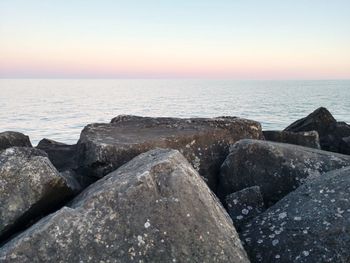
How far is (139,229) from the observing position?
4.83 m

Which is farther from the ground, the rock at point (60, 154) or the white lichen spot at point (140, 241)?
the white lichen spot at point (140, 241)

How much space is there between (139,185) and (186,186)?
1.92 feet

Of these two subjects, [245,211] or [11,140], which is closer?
[245,211]

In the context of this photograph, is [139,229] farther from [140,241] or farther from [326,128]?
[326,128]

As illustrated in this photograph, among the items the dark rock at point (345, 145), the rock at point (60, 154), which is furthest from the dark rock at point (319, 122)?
the rock at point (60, 154)

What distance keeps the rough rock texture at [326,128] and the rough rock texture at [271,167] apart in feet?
12.3

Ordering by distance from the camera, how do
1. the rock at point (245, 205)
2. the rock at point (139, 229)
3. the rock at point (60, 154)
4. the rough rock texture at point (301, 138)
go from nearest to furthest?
the rock at point (139, 229), the rock at point (245, 205), the rock at point (60, 154), the rough rock texture at point (301, 138)

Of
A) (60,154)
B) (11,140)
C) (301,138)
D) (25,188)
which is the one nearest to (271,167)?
(301,138)

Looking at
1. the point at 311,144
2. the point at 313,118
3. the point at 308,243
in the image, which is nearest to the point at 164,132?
the point at 311,144

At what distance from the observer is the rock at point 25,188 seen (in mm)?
5535

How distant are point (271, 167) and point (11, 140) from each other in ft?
17.4

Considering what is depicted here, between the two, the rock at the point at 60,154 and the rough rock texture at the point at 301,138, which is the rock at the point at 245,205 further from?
the rock at the point at 60,154

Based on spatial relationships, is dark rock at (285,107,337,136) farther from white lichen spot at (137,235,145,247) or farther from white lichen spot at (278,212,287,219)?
white lichen spot at (137,235,145,247)

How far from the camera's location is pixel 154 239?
15.7 ft
